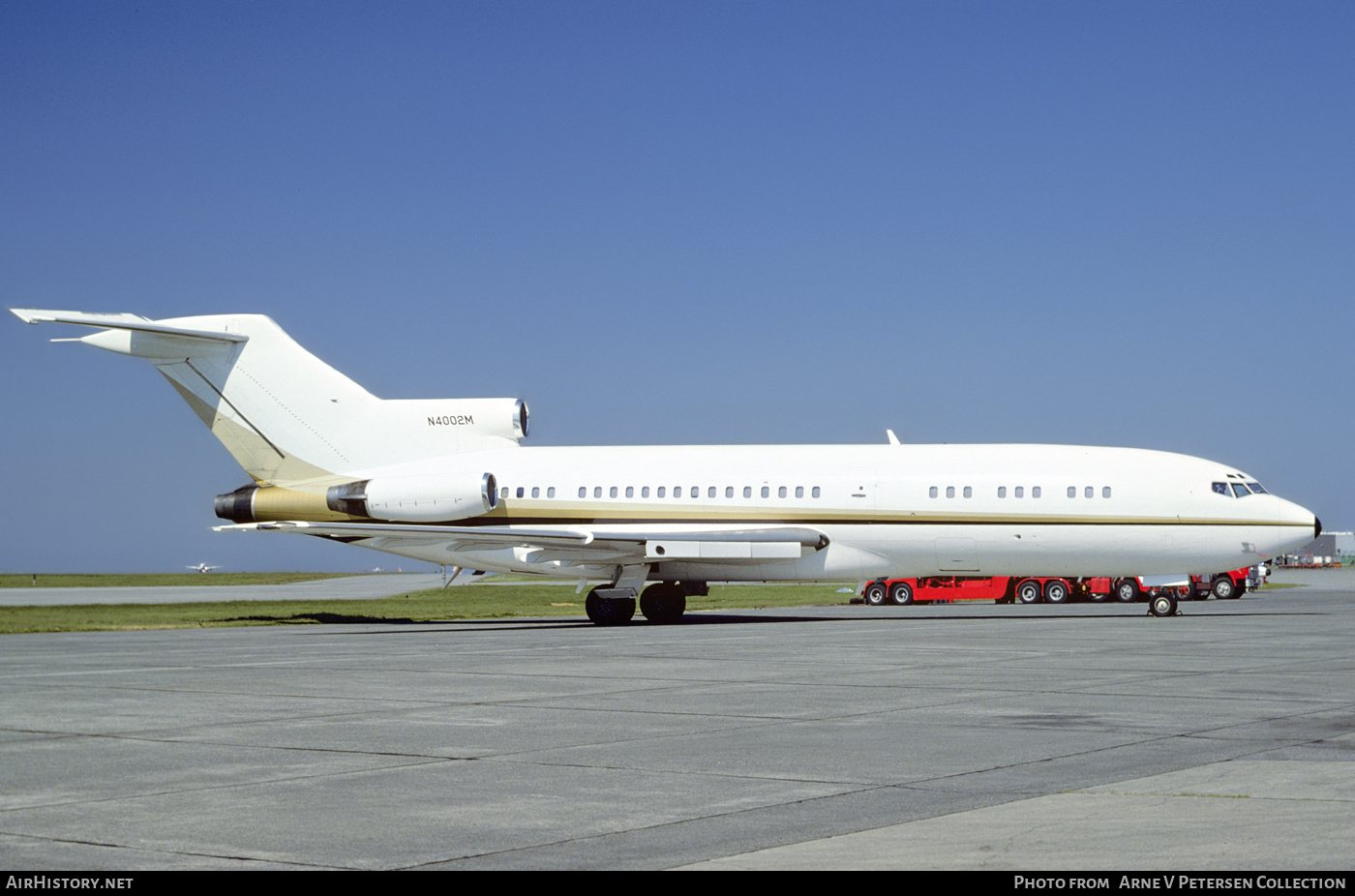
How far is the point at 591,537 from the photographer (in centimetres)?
2991

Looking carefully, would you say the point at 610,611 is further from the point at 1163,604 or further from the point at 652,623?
the point at 1163,604

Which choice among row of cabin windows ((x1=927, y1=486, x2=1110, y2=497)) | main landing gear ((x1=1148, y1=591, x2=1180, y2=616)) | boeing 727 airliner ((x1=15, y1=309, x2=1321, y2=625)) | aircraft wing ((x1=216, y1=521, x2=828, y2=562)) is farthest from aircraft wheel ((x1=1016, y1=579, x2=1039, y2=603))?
aircraft wing ((x1=216, y1=521, x2=828, y2=562))

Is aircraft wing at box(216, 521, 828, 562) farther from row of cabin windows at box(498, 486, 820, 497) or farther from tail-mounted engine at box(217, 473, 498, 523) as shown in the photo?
row of cabin windows at box(498, 486, 820, 497)

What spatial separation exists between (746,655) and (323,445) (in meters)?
16.9

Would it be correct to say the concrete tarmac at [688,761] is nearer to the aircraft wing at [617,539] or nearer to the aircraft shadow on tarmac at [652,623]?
the aircraft wing at [617,539]

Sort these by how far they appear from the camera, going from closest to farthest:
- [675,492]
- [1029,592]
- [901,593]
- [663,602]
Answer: [675,492] → [663,602] → [1029,592] → [901,593]

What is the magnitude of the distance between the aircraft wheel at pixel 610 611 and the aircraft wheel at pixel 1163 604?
11.5m

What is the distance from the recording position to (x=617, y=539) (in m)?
30.2

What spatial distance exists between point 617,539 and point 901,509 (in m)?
6.25

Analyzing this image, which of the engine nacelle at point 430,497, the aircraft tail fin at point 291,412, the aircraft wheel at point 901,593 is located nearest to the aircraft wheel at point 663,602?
the engine nacelle at point 430,497

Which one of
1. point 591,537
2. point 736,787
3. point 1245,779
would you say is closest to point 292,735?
point 736,787

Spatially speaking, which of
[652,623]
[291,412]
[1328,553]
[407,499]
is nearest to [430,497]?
[407,499]

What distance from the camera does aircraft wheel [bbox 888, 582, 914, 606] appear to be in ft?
161
